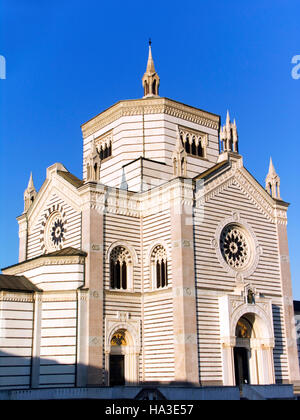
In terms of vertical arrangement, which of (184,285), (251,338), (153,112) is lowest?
(251,338)

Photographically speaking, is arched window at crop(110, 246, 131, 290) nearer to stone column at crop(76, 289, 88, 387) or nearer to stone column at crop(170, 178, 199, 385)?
stone column at crop(76, 289, 88, 387)

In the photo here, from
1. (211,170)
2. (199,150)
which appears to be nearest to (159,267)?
(211,170)

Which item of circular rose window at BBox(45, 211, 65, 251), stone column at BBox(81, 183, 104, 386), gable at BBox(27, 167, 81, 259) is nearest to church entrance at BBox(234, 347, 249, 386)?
stone column at BBox(81, 183, 104, 386)

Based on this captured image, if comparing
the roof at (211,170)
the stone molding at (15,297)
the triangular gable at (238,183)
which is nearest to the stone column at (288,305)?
the triangular gable at (238,183)

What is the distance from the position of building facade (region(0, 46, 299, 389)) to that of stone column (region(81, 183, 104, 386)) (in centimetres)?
7

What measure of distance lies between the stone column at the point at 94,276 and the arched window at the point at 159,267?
A: 11.0 feet

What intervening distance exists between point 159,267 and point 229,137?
10.1 m

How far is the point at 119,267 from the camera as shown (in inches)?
1265

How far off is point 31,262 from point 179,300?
8617 millimetres

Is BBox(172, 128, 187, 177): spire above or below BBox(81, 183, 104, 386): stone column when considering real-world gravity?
above

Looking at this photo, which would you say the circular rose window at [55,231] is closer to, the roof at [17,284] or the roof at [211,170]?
the roof at [17,284]

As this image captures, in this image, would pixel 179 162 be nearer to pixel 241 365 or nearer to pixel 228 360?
pixel 228 360

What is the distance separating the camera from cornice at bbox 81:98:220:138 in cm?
3869
